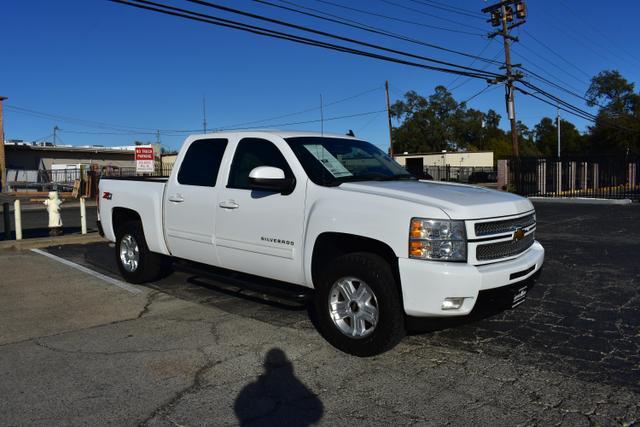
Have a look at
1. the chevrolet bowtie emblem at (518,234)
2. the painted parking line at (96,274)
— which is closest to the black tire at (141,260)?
the painted parking line at (96,274)

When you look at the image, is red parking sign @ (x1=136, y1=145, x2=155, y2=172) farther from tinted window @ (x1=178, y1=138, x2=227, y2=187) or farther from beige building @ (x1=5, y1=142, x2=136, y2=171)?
beige building @ (x1=5, y1=142, x2=136, y2=171)

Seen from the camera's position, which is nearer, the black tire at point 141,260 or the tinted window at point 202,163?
the tinted window at point 202,163

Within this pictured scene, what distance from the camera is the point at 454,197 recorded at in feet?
14.3

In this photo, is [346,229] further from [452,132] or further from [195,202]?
[452,132]

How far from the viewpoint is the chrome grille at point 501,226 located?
411 centimetres

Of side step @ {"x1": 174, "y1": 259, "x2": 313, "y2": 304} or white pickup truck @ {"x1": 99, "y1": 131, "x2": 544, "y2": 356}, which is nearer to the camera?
white pickup truck @ {"x1": 99, "y1": 131, "x2": 544, "y2": 356}

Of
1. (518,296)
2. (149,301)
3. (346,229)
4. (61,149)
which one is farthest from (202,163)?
(61,149)

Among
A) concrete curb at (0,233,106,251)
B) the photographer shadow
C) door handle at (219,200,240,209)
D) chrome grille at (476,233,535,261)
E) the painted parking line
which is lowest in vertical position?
the photographer shadow

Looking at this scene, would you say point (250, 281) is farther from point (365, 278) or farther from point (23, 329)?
point (23, 329)

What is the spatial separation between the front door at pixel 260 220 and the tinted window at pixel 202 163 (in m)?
0.29

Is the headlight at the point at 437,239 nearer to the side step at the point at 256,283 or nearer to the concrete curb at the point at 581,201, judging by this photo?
the side step at the point at 256,283

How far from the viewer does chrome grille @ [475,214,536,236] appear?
13.5 ft

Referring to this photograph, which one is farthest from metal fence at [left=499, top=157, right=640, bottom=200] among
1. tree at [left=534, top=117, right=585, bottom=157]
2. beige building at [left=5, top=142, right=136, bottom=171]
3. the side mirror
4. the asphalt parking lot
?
tree at [left=534, top=117, right=585, bottom=157]

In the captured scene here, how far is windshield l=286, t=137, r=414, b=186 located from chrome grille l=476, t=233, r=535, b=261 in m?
1.35
